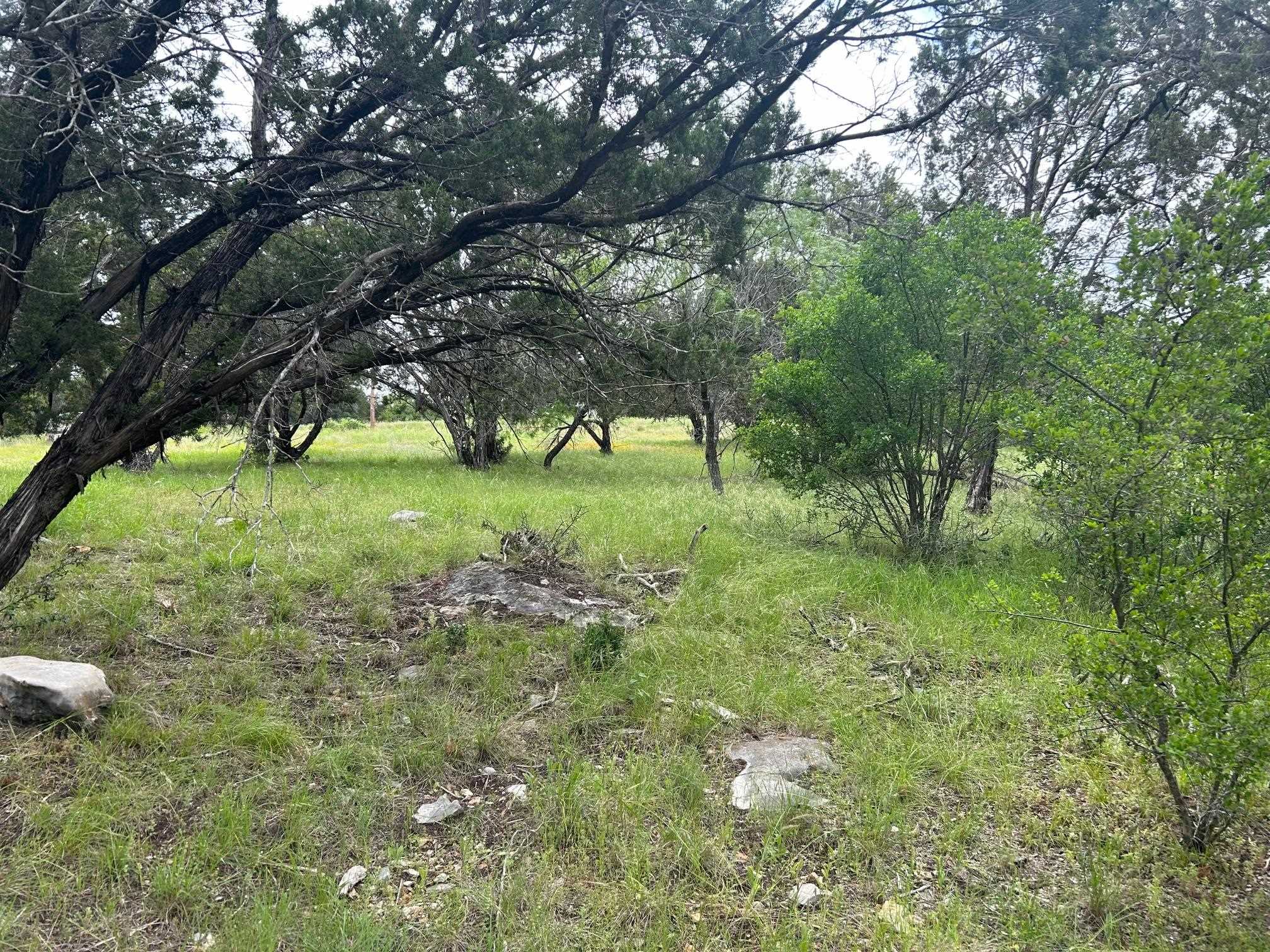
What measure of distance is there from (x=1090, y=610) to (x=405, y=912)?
550 centimetres

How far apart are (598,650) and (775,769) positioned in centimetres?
161

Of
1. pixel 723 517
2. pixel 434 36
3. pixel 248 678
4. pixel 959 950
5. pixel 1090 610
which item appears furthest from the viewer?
pixel 723 517

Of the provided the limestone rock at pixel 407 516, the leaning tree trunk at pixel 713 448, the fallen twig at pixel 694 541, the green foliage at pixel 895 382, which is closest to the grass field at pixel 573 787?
the fallen twig at pixel 694 541

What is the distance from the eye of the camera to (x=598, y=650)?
478 cm

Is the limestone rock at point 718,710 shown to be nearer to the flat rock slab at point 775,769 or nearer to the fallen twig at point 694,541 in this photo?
the flat rock slab at point 775,769

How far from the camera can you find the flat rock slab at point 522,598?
5848 millimetres

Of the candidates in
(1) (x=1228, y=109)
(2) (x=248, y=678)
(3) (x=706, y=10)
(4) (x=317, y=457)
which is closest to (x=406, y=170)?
(3) (x=706, y=10)

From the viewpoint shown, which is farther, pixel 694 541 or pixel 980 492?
pixel 980 492

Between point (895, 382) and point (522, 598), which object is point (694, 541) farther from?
point (895, 382)

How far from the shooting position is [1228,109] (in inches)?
281

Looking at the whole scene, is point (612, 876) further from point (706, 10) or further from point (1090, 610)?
point (1090, 610)

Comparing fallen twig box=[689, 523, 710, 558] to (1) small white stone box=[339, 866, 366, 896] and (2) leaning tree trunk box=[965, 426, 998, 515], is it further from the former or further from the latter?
(2) leaning tree trunk box=[965, 426, 998, 515]

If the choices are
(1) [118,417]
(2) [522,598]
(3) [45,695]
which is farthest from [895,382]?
(3) [45,695]

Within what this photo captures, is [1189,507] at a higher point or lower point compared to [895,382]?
lower
